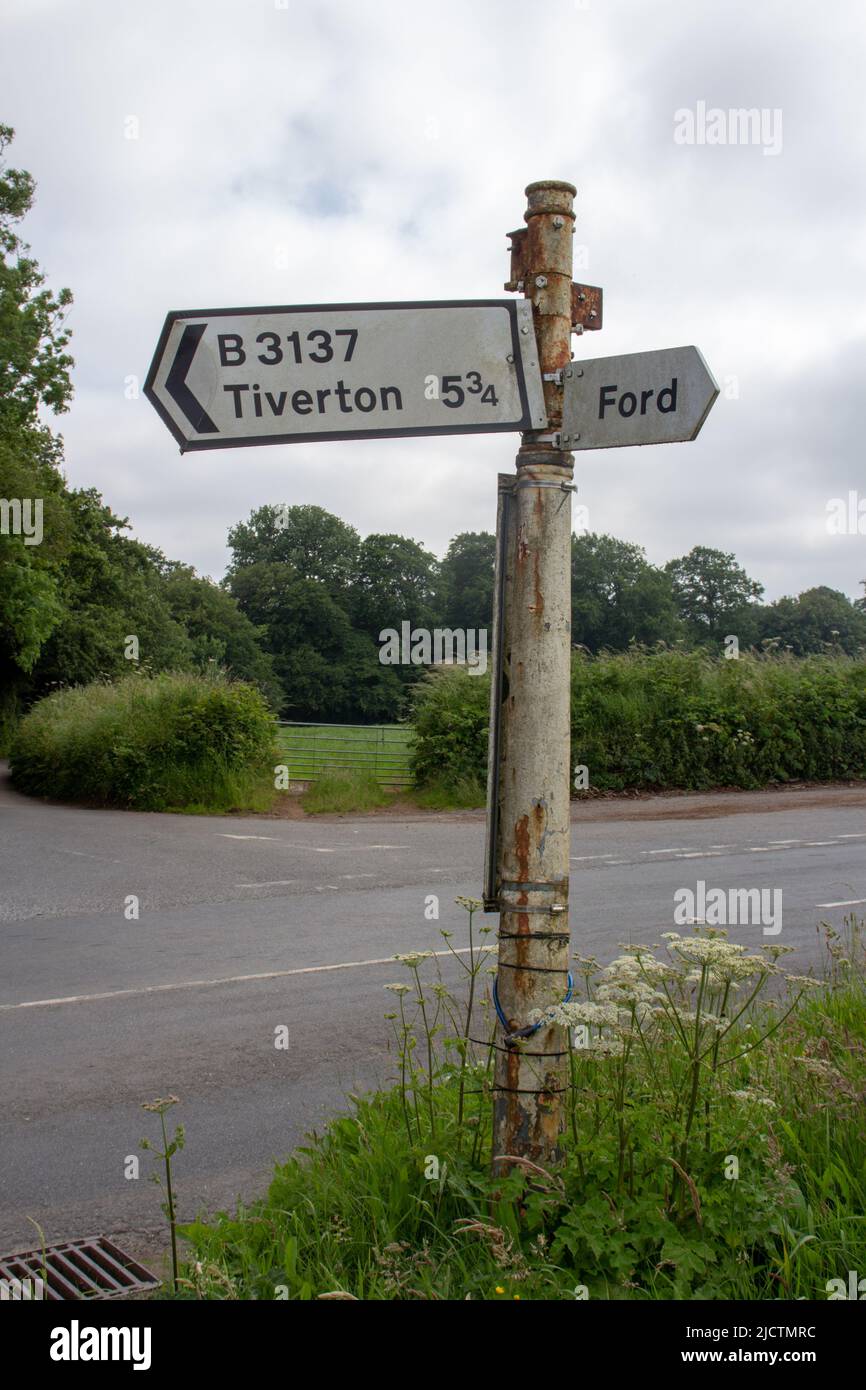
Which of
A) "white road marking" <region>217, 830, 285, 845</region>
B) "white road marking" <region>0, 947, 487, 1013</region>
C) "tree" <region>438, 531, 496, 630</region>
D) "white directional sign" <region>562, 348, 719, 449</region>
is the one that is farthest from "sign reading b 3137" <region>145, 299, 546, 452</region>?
"tree" <region>438, 531, 496, 630</region>

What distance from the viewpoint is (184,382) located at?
3193mm

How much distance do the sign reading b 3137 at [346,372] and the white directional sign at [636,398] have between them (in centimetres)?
11

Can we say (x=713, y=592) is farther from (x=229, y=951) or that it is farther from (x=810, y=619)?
(x=229, y=951)

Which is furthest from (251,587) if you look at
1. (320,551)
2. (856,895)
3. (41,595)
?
(856,895)

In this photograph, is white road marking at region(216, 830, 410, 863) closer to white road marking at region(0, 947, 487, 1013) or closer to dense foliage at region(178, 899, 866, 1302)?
white road marking at region(0, 947, 487, 1013)

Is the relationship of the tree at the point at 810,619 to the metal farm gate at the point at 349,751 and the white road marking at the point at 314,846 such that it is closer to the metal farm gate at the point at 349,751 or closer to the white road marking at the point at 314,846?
the metal farm gate at the point at 349,751

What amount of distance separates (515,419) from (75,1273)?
9.50 ft

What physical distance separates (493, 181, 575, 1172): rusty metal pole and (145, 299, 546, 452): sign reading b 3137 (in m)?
0.12

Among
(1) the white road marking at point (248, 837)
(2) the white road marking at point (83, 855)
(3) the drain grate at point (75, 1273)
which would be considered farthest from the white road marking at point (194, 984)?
(1) the white road marking at point (248, 837)

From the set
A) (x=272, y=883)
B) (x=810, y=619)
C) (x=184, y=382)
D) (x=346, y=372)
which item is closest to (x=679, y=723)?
(x=272, y=883)

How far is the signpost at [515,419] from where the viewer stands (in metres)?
3.20

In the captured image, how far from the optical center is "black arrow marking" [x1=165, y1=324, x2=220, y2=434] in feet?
10.5

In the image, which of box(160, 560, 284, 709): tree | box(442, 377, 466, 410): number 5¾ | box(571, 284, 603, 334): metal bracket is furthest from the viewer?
box(160, 560, 284, 709): tree
